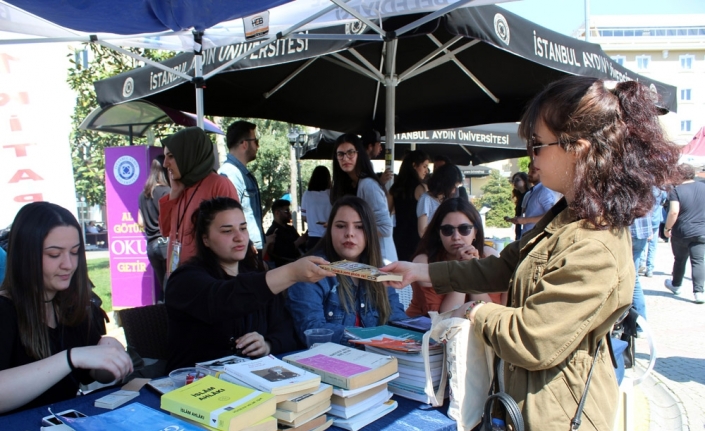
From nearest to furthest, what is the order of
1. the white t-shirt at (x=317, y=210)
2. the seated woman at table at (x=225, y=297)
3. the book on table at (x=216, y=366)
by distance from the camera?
1. the book on table at (x=216, y=366)
2. the seated woman at table at (x=225, y=297)
3. the white t-shirt at (x=317, y=210)

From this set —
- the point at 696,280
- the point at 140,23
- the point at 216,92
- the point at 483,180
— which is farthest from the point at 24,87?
the point at 483,180

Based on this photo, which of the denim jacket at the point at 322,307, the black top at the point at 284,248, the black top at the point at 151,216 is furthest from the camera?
the black top at the point at 284,248

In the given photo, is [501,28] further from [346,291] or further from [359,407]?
[359,407]

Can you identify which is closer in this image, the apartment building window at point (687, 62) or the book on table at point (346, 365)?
the book on table at point (346, 365)

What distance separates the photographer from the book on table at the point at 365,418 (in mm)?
1517

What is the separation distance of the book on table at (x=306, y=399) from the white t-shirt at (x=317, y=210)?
3604 millimetres

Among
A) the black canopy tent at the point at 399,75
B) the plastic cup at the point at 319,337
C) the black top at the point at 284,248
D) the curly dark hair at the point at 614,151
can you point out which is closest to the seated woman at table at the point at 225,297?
the plastic cup at the point at 319,337

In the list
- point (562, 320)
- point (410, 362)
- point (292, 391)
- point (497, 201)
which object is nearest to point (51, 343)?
point (292, 391)

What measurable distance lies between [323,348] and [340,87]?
5.20m

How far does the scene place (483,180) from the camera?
42.0 meters

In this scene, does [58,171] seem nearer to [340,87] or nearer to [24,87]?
[24,87]

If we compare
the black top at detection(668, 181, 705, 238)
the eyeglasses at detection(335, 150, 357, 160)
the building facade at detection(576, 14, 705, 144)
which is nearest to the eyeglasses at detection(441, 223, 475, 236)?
the eyeglasses at detection(335, 150, 357, 160)

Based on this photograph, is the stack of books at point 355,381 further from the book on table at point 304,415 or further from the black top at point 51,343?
the black top at point 51,343

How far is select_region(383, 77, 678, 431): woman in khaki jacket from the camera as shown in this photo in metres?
1.26
